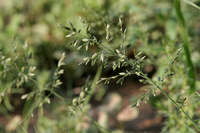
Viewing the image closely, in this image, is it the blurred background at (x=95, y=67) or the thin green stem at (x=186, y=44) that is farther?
the blurred background at (x=95, y=67)

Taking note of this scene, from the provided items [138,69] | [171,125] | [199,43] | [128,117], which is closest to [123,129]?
[128,117]

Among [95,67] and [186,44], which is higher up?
[186,44]

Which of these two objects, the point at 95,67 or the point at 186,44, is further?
the point at 95,67

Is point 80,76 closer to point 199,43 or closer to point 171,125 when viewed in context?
point 199,43

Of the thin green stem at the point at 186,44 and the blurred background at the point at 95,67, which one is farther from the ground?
the thin green stem at the point at 186,44

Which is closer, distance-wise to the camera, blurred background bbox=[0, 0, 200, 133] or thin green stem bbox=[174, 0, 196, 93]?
thin green stem bbox=[174, 0, 196, 93]

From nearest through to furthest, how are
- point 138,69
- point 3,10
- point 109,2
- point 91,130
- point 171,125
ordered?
point 138,69, point 171,125, point 91,130, point 109,2, point 3,10

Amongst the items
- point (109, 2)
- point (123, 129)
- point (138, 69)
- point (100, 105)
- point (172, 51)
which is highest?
point (138, 69)

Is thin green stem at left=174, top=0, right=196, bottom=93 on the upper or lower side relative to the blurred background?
upper
